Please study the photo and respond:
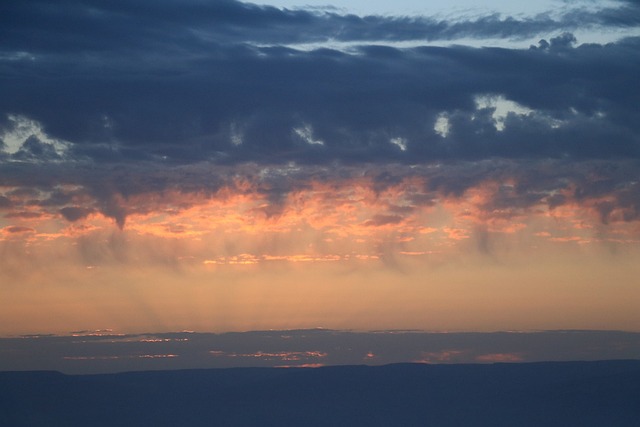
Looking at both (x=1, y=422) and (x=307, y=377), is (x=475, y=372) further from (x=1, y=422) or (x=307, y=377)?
(x=1, y=422)

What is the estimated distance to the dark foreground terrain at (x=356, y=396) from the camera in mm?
133000

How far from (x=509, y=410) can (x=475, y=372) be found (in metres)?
8.25

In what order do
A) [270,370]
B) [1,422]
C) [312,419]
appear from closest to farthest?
[1,422] → [312,419] → [270,370]

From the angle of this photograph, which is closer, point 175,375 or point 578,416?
point 578,416

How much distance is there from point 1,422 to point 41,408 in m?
5.05

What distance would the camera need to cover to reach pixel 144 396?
14025 centimetres

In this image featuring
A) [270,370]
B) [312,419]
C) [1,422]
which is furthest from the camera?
[270,370]

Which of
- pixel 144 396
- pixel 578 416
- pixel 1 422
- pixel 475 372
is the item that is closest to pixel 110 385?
pixel 144 396

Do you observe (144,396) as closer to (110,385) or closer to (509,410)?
(110,385)

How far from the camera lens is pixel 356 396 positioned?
143 m

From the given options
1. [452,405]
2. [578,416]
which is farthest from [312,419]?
[578,416]

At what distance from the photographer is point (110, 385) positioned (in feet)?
455

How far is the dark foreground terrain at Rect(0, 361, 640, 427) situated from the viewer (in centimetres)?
13300

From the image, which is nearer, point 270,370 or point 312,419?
point 312,419
